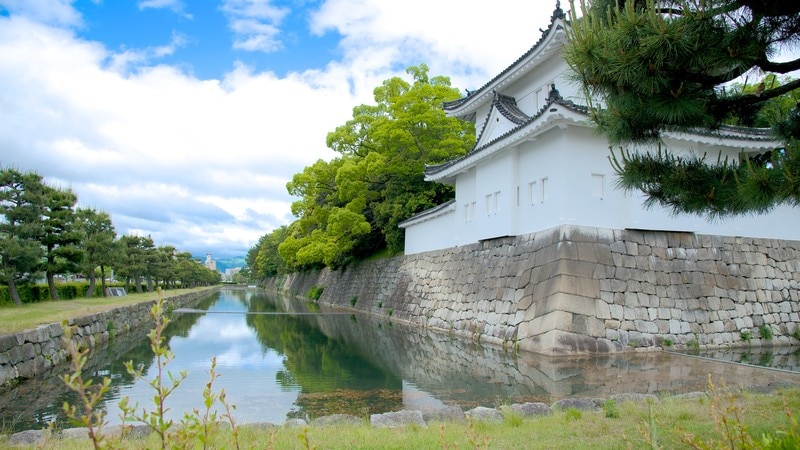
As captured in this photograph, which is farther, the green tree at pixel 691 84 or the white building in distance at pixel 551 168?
the white building in distance at pixel 551 168

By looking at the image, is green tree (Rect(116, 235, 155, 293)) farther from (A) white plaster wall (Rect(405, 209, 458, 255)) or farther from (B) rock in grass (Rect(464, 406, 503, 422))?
(B) rock in grass (Rect(464, 406, 503, 422))

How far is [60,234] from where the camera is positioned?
55.8ft

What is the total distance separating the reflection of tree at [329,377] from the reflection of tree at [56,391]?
2.53 meters

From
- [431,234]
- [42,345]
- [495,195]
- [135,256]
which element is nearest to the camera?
[42,345]

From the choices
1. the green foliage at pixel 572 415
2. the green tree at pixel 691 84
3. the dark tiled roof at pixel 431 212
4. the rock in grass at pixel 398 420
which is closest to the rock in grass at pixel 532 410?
the green foliage at pixel 572 415

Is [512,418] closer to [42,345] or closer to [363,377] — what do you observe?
[363,377]

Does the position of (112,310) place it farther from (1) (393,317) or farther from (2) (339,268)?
(2) (339,268)

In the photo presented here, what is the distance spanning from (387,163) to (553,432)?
59.2ft

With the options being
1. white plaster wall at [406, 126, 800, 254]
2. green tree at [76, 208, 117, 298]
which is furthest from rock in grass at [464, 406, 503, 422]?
green tree at [76, 208, 117, 298]

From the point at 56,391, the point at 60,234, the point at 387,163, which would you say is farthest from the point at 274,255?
the point at 56,391

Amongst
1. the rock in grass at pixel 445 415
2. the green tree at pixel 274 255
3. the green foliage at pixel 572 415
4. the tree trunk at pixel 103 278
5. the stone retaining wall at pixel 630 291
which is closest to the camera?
the green foliage at pixel 572 415

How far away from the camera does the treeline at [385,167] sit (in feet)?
68.8

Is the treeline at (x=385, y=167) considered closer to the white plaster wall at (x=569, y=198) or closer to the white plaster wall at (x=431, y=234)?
the white plaster wall at (x=431, y=234)

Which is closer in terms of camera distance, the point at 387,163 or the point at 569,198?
the point at 569,198
